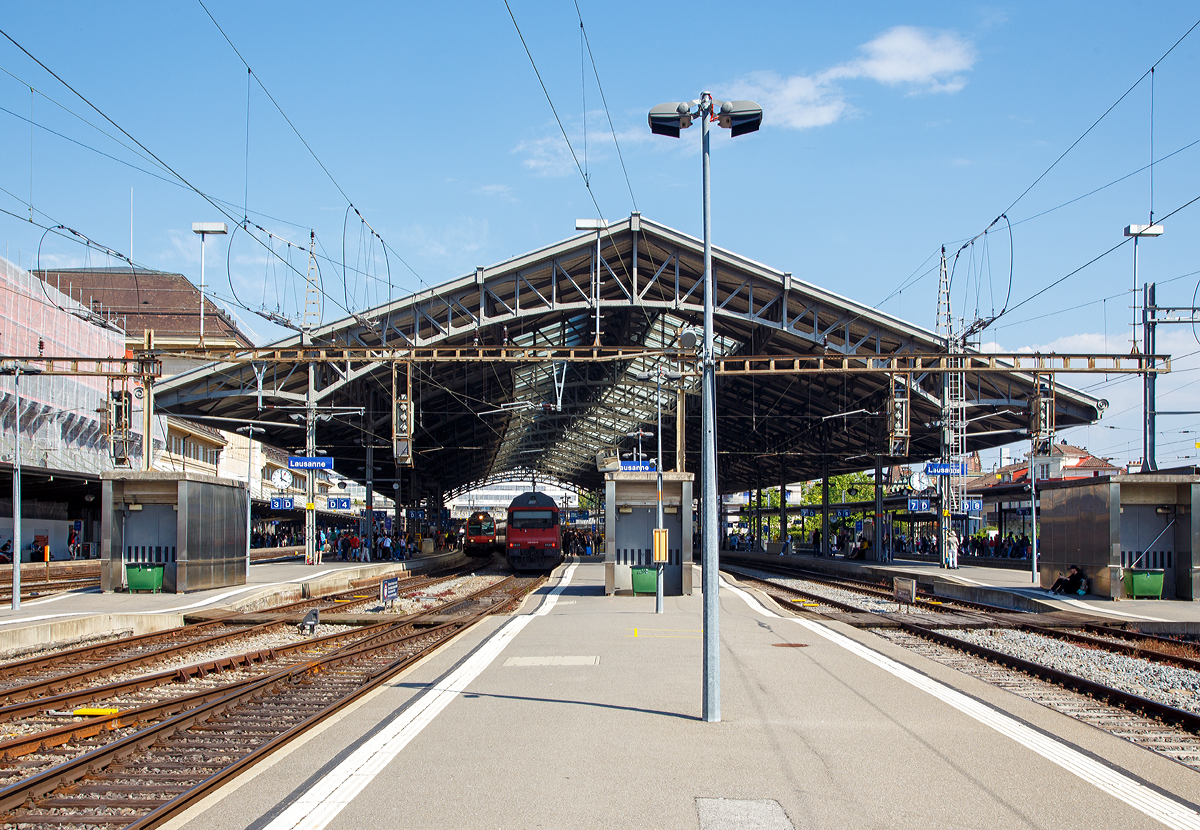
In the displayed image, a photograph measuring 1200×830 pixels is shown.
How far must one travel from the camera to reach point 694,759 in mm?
7738

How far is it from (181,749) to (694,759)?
14.9 feet

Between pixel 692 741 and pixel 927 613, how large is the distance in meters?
15.3

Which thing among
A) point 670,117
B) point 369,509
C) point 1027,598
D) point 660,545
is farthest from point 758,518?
point 670,117

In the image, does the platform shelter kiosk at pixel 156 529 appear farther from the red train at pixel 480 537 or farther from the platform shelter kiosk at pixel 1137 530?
the red train at pixel 480 537

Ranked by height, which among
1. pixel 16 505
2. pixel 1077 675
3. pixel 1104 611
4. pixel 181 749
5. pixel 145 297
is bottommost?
pixel 1104 611

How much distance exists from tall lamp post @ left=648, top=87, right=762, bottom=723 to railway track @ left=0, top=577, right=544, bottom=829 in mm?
3873

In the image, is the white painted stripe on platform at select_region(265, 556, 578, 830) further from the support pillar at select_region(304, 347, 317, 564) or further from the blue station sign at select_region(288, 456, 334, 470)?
the support pillar at select_region(304, 347, 317, 564)

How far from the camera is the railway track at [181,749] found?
6645 mm

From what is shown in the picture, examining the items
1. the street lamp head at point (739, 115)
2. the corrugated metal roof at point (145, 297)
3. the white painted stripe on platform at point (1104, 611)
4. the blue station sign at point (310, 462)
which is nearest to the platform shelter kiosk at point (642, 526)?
the white painted stripe on platform at point (1104, 611)

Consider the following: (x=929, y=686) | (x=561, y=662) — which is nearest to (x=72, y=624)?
(x=561, y=662)

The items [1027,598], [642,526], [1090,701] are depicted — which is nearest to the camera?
[1090,701]

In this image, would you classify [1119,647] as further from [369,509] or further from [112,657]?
[369,509]

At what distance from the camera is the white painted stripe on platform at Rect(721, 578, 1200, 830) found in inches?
256

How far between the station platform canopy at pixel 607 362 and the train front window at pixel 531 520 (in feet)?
13.1
